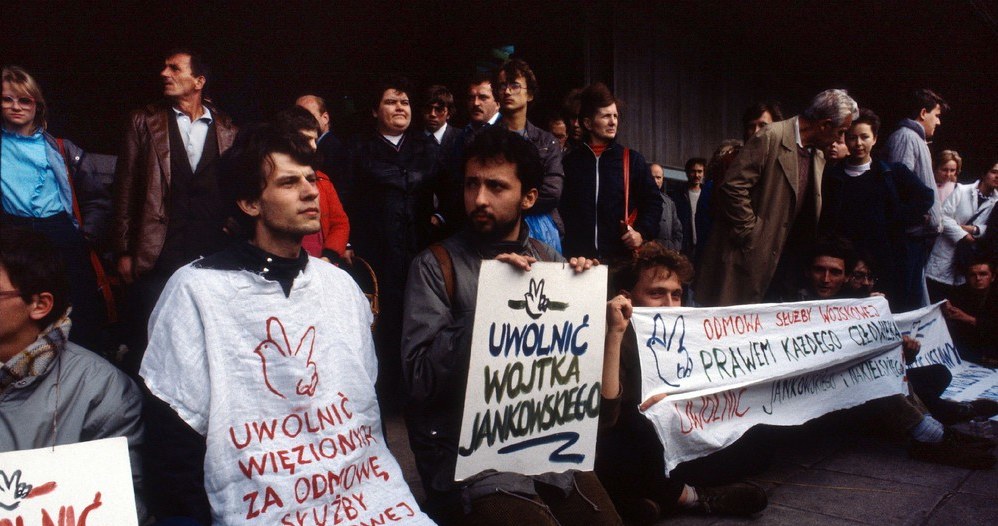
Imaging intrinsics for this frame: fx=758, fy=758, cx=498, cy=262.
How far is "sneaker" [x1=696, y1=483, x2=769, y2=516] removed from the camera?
10.2 feet

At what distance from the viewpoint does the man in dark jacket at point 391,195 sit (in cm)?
404

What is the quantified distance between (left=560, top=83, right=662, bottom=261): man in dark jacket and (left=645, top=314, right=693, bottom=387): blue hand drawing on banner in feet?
3.43

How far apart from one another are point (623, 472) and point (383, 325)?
1703 mm

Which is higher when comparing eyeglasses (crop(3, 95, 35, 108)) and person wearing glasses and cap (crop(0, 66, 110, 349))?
eyeglasses (crop(3, 95, 35, 108))

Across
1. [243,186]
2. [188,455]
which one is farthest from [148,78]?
[188,455]

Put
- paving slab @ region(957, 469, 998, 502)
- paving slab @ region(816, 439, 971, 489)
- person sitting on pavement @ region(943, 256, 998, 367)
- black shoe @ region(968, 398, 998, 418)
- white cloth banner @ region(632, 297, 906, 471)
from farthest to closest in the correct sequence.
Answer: person sitting on pavement @ region(943, 256, 998, 367), black shoe @ region(968, 398, 998, 418), paving slab @ region(816, 439, 971, 489), paving slab @ region(957, 469, 998, 502), white cloth banner @ region(632, 297, 906, 471)

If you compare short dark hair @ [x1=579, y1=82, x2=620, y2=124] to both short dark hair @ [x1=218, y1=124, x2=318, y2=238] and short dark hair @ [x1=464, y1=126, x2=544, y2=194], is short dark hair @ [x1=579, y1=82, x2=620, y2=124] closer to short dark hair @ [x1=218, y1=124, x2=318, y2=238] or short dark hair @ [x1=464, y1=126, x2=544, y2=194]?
short dark hair @ [x1=464, y1=126, x2=544, y2=194]

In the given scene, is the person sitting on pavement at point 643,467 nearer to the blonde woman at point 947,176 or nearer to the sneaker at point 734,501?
the sneaker at point 734,501

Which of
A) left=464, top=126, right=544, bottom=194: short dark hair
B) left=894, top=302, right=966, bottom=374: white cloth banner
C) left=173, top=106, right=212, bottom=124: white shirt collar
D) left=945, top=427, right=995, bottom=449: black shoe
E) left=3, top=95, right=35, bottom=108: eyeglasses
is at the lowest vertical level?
left=945, top=427, right=995, bottom=449: black shoe

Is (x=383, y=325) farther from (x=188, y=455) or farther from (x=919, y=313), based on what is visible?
(x=919, y=313)

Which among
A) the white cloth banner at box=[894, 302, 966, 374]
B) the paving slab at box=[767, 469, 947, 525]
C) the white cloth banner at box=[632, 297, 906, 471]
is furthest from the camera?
the white cloth banner at box=[894, 302, 966, 374]

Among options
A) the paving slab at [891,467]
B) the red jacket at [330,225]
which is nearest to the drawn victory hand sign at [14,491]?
the red jacket at [330,225]

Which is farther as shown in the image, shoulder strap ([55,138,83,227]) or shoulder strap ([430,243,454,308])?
shoulder strap ([55,138,83,227])

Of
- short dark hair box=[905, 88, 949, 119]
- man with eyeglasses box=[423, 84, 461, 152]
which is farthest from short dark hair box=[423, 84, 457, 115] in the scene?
short dark hair box=[905, 88, 949, 119]
